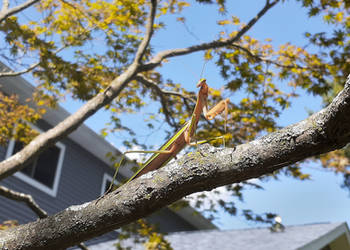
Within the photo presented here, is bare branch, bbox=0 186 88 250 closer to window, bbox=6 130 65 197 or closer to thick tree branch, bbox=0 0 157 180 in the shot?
thick tree branch, bbox=0 0 157 180

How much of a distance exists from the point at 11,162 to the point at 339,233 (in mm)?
9724

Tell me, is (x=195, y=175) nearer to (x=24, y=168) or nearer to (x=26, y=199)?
(x=26, y=199)

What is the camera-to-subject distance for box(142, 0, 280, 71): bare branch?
7.46 meters

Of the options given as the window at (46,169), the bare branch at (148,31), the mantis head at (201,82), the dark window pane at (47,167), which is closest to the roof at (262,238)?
the window at (46,169)

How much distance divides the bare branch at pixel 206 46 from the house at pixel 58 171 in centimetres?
414

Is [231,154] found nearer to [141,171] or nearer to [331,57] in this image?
[141,171]

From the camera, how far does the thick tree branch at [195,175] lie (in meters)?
1.74

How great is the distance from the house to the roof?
2039 millimetres

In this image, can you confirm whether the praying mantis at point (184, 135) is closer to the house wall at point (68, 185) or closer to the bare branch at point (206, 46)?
the bare branch at point (206, 46)

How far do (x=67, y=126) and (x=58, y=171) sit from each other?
21.9ft

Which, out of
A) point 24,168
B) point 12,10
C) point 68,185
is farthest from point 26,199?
point 68,185

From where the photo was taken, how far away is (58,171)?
40.2 feet

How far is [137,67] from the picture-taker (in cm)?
720

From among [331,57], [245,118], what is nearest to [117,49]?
[245,118]
